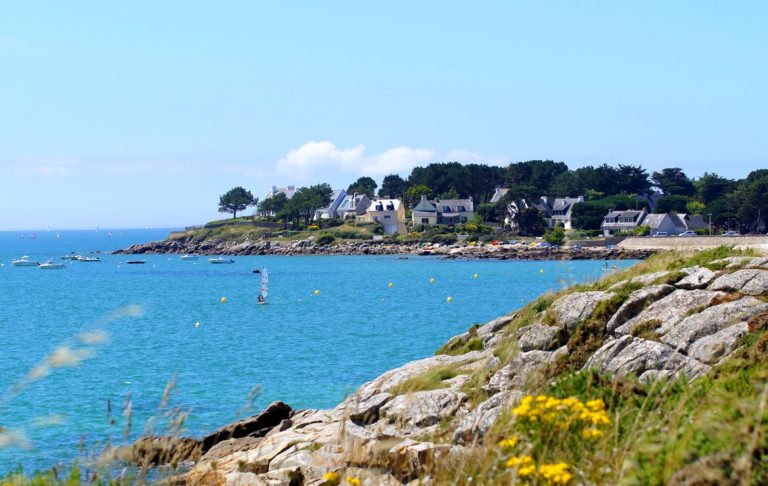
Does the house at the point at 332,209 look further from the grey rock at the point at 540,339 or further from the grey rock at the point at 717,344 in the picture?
the grey rock at the point at 717,344

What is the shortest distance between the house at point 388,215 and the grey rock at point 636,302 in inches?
5891

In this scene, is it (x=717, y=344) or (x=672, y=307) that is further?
(x=672, y=307)

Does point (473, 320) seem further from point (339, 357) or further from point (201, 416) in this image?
point (201, 416)

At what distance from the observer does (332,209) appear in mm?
189125

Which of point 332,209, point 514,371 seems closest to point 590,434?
point 514,371

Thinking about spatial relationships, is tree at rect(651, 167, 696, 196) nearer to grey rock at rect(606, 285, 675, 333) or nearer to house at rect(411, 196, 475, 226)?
house at rect(411, 196, 475, 226)

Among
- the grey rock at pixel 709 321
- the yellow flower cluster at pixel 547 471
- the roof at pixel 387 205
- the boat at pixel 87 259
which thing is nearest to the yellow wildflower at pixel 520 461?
the yellow flower cluster at pixel 547 471

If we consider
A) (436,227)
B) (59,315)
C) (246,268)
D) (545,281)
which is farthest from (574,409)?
(436,227)

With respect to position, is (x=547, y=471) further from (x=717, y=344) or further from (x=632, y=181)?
(x=632, y=181)

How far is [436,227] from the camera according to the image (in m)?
163

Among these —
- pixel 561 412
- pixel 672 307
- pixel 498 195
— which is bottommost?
pixel 672 307

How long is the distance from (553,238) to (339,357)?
101458 mm

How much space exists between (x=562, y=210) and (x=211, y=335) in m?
124

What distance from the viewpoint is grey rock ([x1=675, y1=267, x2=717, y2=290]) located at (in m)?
17.2
